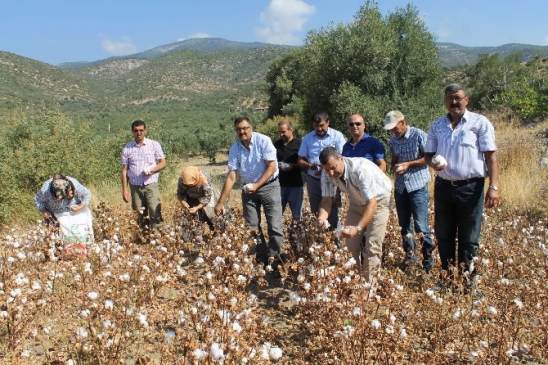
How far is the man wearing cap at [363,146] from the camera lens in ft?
14.9

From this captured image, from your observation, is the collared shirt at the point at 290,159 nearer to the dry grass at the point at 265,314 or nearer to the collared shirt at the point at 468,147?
the dry grass at the point at 265,314

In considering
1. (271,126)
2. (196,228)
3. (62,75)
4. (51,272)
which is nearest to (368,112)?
(196,228)

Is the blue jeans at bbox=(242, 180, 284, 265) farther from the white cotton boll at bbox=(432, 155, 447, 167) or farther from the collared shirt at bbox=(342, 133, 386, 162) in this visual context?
the white cotton boll at bbox=(432, 155, 447, 167)

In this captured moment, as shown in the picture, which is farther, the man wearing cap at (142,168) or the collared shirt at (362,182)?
the man wearing cap at (142,168)

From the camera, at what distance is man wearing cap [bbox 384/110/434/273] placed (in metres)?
4.39

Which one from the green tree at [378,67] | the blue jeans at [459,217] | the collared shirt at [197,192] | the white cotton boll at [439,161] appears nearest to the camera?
the white cotton boll at [439,161]

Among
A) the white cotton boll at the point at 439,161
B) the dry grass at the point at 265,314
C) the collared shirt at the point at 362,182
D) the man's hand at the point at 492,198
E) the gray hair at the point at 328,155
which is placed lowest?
the dry grass at the point at 265,314

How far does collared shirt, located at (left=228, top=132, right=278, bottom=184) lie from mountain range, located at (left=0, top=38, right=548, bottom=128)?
27034mm

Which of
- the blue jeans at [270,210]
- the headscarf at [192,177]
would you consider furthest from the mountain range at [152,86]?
the blue jeans at [270,210]

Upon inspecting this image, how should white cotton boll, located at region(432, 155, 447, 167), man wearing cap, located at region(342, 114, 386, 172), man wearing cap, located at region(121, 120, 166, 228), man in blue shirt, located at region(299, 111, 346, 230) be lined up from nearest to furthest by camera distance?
white cotton boll, located at region(432, 155, 447, 167), man wearing cap, located at region(342, 114, 386, 172), man in blue shirt, located at region(299, 111, 346, 230), man wearing cap, located at region(121, 120, 166, 228)

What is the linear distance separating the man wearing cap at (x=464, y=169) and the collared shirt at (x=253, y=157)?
1.77 meters

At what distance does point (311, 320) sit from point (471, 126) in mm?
2207

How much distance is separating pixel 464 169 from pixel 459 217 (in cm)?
46

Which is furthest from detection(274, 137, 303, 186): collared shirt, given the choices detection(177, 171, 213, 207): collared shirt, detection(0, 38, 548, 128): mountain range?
detection(0, 38, 548, 128): mountain range
